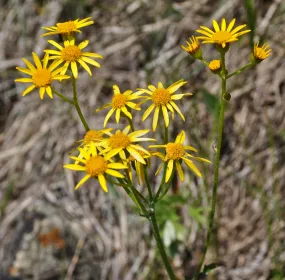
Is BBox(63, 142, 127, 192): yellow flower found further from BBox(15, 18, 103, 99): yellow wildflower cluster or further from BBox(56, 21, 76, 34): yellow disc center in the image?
BBox(56, 21, 76, 34): yellow disc center

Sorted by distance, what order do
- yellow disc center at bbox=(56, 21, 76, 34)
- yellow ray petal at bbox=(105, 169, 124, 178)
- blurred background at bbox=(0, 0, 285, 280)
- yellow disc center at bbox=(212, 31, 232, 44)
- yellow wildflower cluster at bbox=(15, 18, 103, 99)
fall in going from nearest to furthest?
yellow ray petal at bbox=(105, 169, 124, 178) < yellow disc center at bbox=(212, 31, 232, 44) < yellow wildflower cluster at bbox=(15, 18, 103, 99) < yellow disc center at bbox=(56, 21, 76, 34) < blurred background at bbox=(0, 0, 285, 280)

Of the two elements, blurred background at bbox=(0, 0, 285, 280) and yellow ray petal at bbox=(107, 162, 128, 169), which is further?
blurred background at bbox=(0, 0, 285, 280)

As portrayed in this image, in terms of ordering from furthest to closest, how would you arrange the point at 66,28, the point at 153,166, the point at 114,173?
1. the point at 153,166
2. the point at 66,28
3. the point at 114,173

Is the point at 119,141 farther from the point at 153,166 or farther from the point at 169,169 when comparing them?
the point at 153,166

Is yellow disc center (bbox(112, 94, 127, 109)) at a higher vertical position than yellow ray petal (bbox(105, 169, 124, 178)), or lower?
higher

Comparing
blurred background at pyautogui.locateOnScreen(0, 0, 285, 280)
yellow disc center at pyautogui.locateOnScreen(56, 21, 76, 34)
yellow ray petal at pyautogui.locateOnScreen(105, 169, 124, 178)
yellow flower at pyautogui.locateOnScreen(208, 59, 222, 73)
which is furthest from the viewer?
blurred background at pyautogui.locateOnScreen(0, 0, 285, 280)

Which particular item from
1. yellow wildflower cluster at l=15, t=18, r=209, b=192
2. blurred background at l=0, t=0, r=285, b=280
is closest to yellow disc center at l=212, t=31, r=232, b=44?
yellow wildflower cluster at l=15, t=18, r=209, b=192

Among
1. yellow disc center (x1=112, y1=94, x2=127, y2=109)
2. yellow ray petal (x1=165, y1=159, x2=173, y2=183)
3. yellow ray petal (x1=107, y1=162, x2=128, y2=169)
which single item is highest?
yellow disc center (x1=112, y1=94, x2=127, y2=109)

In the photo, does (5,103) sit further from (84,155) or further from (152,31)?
(84,155)

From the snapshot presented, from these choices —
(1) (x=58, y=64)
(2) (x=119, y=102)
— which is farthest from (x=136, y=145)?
(1) (x=58, y=64)
